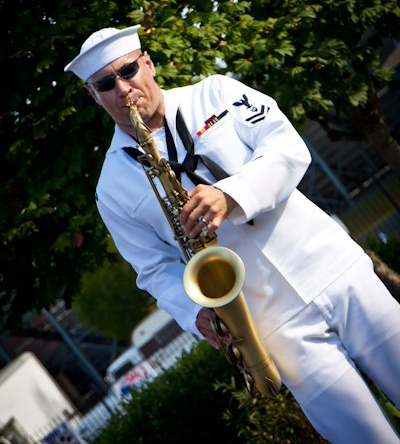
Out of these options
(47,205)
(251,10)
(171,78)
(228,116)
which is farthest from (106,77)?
(251,10)

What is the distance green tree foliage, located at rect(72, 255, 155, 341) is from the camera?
66.3 ft

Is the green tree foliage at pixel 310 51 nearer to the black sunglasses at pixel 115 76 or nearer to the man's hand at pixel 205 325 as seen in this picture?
the black sunglasses at pixel 115 76

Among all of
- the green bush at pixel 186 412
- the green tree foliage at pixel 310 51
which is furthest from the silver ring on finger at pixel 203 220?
the green bush at pixel 186 412

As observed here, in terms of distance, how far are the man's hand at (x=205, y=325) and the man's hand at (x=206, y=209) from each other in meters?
0.39

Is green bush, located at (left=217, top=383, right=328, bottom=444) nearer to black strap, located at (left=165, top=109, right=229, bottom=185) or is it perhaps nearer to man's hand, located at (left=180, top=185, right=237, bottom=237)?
black strap, located at (left=165, top=109, right=229, bottom=185)

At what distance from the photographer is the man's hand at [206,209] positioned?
8.81 ft

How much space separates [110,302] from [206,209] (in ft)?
58.8

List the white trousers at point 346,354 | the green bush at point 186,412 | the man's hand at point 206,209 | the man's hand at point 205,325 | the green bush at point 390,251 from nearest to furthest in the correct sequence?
1. the man's hand at point 206,209
2. the white trousers at point 346,354
3. the man's hand at point 205,325
4. the green bush at point 186,412
5. the green bush at point 390,251

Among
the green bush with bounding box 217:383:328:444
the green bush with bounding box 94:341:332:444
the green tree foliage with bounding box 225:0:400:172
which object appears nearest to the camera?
the green bush with bounding box 217:383:328:444

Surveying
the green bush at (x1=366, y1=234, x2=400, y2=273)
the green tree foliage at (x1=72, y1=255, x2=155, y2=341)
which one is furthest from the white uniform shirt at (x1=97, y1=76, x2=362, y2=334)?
the green tree foliage at (x1=72, y1=255, x2=155, y2=341)

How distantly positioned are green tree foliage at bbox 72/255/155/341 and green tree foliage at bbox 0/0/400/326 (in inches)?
556

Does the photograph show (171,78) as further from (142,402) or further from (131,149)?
(142,402)

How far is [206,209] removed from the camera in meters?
2.69

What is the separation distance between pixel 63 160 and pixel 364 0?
10.2 feet
